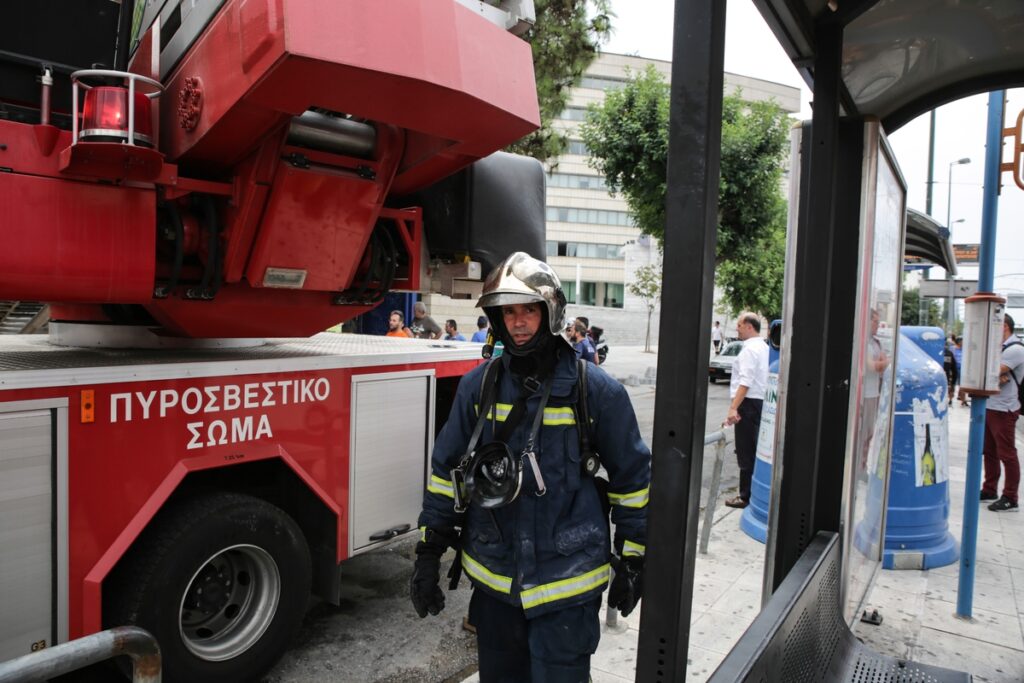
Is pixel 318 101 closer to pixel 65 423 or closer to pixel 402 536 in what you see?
pixel 65 423

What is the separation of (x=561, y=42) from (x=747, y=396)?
8.00 m

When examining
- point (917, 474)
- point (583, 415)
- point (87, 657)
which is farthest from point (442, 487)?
point (917, 474)

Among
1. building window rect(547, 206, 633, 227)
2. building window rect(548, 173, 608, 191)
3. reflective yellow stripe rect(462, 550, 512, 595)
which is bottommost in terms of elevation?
reflective yellow stripe rect(462, 550, 512, 595)

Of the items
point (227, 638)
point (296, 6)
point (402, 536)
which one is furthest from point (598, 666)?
point (296, 6)

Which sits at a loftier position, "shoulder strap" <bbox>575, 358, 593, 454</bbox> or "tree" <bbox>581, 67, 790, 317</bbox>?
"tree" <bbox>581, 67, 790, 317</bbox>

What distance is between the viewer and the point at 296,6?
238 centimetres

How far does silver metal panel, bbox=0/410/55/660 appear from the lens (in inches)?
104

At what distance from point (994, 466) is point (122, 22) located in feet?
27.2

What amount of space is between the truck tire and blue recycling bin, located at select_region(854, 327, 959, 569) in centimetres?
428

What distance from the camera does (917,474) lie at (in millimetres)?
5098

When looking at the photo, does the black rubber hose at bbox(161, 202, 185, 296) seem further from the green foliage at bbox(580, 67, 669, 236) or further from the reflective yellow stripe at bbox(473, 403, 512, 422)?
the green foliage at bbox(580, 67, 669, 236)

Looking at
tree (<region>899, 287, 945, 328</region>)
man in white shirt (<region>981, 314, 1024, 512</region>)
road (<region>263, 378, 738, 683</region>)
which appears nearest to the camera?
road (<region>263, 378, 738, 683</region>)

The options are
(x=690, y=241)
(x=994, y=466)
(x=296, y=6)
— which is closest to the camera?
(x=690, y=241)

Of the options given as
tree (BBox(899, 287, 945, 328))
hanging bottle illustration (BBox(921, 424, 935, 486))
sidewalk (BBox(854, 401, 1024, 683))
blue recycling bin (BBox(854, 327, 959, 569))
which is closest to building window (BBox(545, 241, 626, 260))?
tree (BBox(899, 287, 945, 328))
